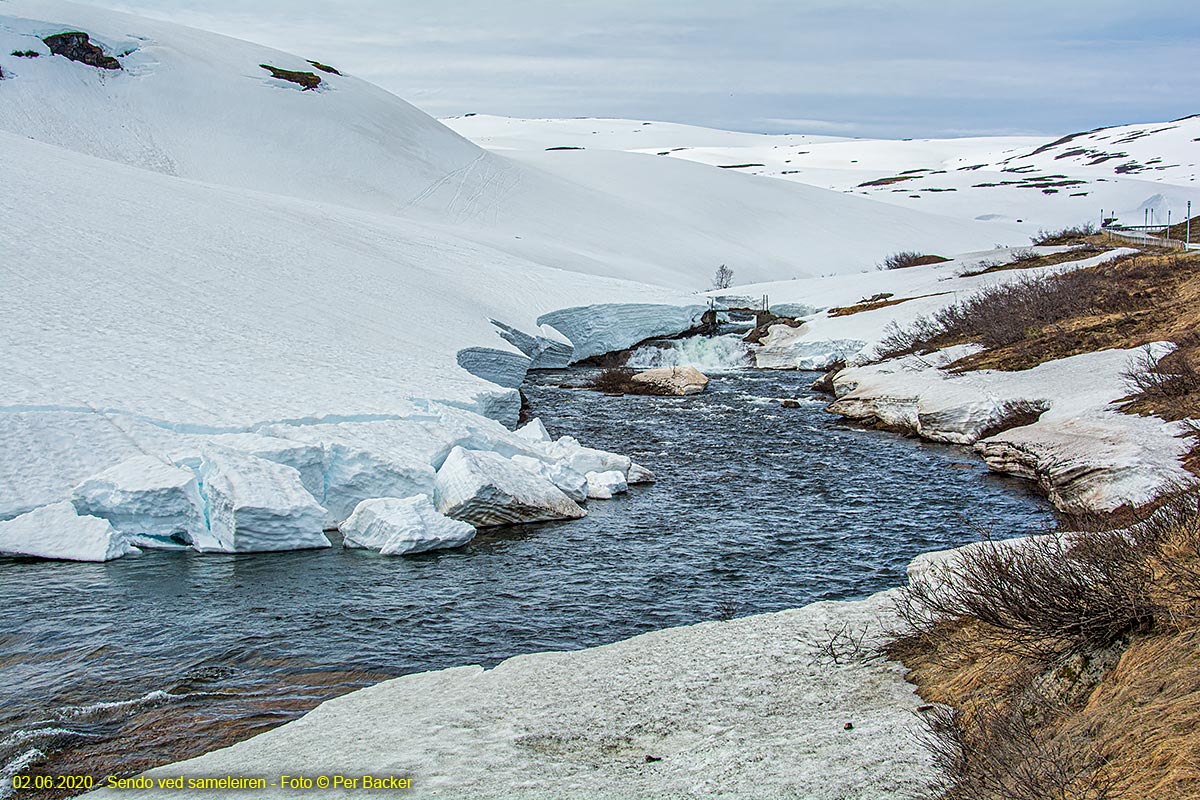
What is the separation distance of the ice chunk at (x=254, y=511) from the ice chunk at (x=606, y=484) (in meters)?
4.07

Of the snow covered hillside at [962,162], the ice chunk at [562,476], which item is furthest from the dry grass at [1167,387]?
the snow covered hillside at [962,162]

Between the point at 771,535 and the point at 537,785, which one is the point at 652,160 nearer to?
the point at 771,535

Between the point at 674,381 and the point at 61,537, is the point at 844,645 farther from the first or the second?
the point at 674,381

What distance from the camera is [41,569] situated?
10039mm

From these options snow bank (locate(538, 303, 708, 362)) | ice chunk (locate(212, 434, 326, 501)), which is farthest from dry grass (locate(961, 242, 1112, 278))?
ice chunk (locate(212, 434, 326, 501))

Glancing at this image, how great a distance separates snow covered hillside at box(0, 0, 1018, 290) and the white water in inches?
575

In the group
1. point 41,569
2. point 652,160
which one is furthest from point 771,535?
point 652,160

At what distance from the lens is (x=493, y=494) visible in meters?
12.3

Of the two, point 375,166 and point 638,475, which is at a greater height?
point 375,166

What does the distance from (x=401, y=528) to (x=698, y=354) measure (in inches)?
962

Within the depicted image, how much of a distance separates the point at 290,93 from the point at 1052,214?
216ft

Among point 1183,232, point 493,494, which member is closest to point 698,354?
point 493,494

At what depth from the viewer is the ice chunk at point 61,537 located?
33.9 ft

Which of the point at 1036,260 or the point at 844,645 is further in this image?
the point at 1036,260
